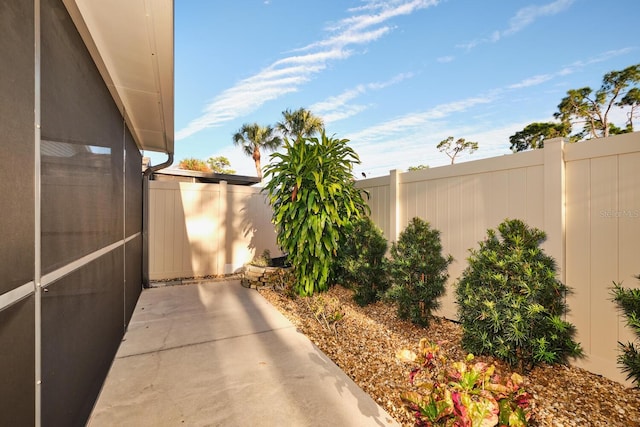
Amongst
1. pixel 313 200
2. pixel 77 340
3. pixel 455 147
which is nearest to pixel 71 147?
pixel 77 340

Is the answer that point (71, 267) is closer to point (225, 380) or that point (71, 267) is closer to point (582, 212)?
point (225, 380)

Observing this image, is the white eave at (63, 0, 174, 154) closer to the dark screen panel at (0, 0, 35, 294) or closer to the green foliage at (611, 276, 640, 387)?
the dark screen panel at (0, 0, 35, 294)

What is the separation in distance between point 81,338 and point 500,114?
39.9 feet

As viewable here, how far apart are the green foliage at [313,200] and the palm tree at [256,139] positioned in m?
13.1

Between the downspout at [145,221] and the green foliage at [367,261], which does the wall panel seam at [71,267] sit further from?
the downspout at [145,221]

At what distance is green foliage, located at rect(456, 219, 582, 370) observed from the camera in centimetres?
194

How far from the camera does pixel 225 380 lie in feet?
6.59

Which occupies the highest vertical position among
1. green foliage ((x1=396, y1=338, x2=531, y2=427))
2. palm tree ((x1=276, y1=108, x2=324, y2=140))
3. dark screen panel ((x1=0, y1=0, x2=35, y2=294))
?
palm tree ((x1=276, y1=108, x2=324, y2=140))

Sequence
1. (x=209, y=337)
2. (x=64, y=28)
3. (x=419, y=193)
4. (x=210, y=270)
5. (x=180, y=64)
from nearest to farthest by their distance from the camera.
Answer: (x=64, y=28), (x=209, y=337), (x=419, y=193), (x=180, y=64), (x=210, y=270)

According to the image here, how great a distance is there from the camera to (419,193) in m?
3.23

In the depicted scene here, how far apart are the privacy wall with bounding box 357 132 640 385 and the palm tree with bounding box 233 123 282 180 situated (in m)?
14.9

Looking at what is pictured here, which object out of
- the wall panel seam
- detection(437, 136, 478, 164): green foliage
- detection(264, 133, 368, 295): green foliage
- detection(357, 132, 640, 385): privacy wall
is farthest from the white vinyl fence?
detection(437, 136, 478, 164): green foliage

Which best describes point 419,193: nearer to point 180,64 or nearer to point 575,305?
point 575,305

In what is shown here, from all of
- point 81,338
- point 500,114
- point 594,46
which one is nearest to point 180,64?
point 81,338
